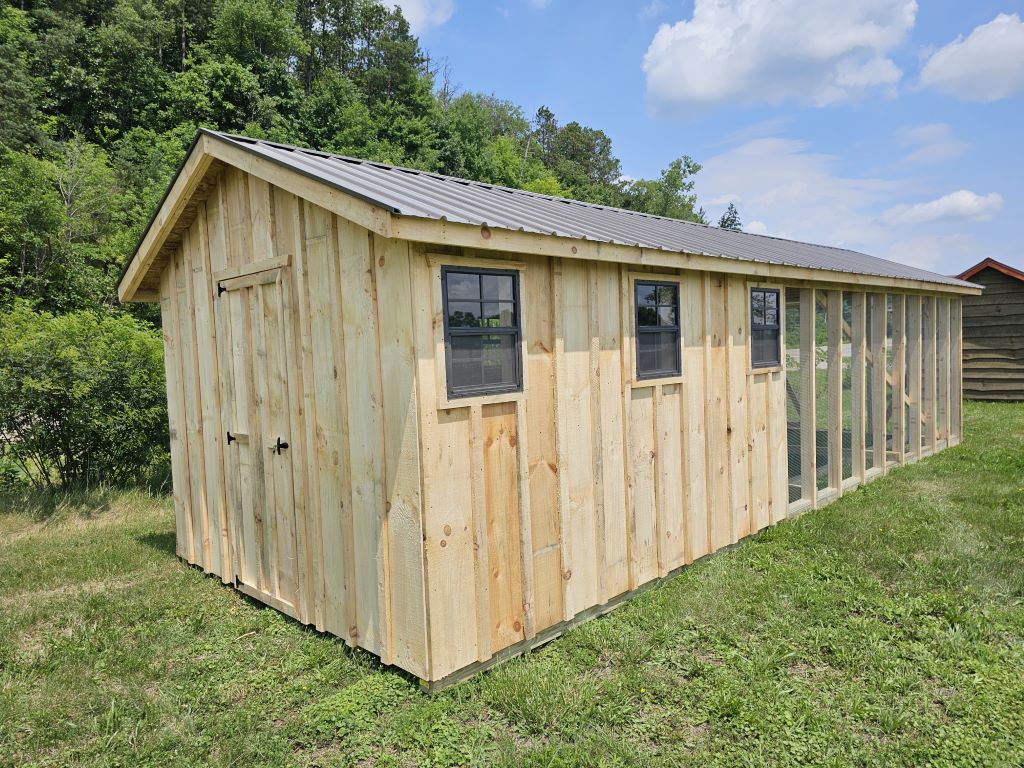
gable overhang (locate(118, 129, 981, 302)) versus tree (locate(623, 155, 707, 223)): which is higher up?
tree (locate(623, 155, 707, 223))

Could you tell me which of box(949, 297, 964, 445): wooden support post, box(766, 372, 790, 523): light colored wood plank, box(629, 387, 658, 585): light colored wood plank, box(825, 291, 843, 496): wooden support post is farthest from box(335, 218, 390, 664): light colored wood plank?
box(949, 297, 964, 445): wooden support post

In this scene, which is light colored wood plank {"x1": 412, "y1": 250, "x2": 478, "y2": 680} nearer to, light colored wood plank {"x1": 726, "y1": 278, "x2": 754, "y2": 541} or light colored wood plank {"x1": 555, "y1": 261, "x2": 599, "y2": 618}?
light colored wood plank {"x1": 555, "y1": 261, "x2": 599, "y2": 618}

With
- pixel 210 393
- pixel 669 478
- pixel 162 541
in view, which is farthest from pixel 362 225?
pixel 162 541

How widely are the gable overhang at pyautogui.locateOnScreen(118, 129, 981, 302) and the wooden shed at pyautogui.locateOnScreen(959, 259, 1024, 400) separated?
1030cm

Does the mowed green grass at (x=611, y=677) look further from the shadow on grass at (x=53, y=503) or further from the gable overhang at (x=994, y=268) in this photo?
the gable overhang at (x=994, y=268)

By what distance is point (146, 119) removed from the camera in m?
25.0

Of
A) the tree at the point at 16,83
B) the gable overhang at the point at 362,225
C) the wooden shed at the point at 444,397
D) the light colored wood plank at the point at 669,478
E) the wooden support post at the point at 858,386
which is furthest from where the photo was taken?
the tree at the point at 16,83

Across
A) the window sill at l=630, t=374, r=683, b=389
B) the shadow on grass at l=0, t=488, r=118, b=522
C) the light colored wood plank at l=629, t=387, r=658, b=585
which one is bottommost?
the shadow on grass at l=0, t=488, r=118, b=522

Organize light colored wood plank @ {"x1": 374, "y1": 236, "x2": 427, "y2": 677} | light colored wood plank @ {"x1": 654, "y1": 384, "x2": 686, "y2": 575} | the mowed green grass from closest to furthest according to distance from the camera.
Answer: the mowed green grass, light colored wood plank @ {"x1": 374, "y1": 236, "x2": 427, "y2": 677}, light colored wood plank @ {"x1": 654, "y1": 384, "x2": 686, "y2": 575}

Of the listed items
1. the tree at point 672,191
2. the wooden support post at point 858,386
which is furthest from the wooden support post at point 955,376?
the tree at point 672,191

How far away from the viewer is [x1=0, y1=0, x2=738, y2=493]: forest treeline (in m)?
15.8

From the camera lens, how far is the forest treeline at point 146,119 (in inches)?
623

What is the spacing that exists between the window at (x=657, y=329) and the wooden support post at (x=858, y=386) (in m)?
3.87

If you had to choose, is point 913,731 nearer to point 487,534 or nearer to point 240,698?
point 487,534
